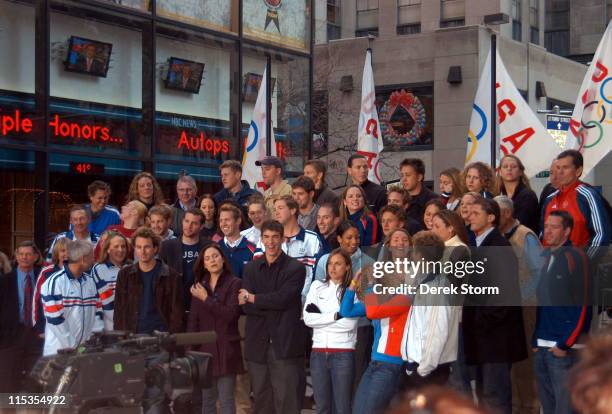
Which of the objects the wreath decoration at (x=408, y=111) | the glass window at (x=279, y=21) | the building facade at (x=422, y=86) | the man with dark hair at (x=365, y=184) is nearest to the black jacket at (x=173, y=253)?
the man with dark hair at (x=365, y=184)

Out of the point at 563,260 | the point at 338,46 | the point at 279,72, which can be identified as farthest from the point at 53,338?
the point at 338,46

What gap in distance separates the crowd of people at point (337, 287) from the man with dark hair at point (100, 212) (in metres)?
0.01

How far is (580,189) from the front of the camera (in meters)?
8.42

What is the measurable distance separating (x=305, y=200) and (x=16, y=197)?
5.56 m

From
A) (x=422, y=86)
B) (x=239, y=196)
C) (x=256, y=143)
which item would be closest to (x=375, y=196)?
(x=239, y=196)

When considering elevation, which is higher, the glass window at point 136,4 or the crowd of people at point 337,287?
the glass window at point 136,4

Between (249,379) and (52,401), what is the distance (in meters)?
5.15

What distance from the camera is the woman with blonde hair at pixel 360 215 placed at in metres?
9.22

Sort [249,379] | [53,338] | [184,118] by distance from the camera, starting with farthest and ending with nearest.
→ 1. [184,118]
2. [249,379]
3. [53,338]

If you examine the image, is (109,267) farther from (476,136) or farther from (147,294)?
(476,136)

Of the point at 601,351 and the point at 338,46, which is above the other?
the point at 338,46

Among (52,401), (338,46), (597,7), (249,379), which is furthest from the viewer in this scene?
(597,7)

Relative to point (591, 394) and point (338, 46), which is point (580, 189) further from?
point (338, 46)

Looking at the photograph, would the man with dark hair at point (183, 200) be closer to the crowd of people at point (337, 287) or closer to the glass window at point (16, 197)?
the crowd of people at point (337, 287)
